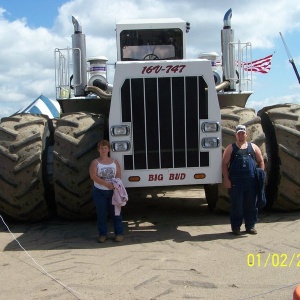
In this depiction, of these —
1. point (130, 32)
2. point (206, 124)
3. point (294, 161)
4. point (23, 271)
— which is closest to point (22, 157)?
point (23, 271)

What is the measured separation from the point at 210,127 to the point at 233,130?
0.43 m

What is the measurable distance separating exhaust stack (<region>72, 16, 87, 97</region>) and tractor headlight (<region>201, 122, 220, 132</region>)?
2980 millimetres

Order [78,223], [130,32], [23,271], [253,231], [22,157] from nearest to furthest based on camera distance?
1. [23,271]
2. [253,231]
3. [22,157]
4. [78,223]
5. [130,32]

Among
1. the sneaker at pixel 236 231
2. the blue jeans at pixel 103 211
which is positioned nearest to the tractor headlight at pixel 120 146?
the blue jeans at pixel 103 211

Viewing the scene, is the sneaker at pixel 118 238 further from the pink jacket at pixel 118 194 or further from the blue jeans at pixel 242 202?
the blue jeans at pixel 242 202

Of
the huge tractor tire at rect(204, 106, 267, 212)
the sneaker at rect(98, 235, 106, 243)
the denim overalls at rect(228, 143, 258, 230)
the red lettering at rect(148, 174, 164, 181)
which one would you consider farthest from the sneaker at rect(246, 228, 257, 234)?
the sneaker at rect(98, 235, 106, 243)

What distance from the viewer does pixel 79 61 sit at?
833 cm

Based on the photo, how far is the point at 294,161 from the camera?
6578 millimetres

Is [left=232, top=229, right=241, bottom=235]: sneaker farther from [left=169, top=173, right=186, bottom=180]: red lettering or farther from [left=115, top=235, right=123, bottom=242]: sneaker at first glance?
[left=115, top=235, right=123, bottom=242]: sneaker

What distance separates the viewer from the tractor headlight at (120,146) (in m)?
6.06

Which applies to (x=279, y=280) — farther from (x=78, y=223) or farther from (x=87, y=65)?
(x=87, y=65)

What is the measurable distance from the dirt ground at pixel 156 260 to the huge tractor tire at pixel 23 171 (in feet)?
0.86

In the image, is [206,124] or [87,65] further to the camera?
[87,65]

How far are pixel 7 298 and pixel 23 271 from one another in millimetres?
742
